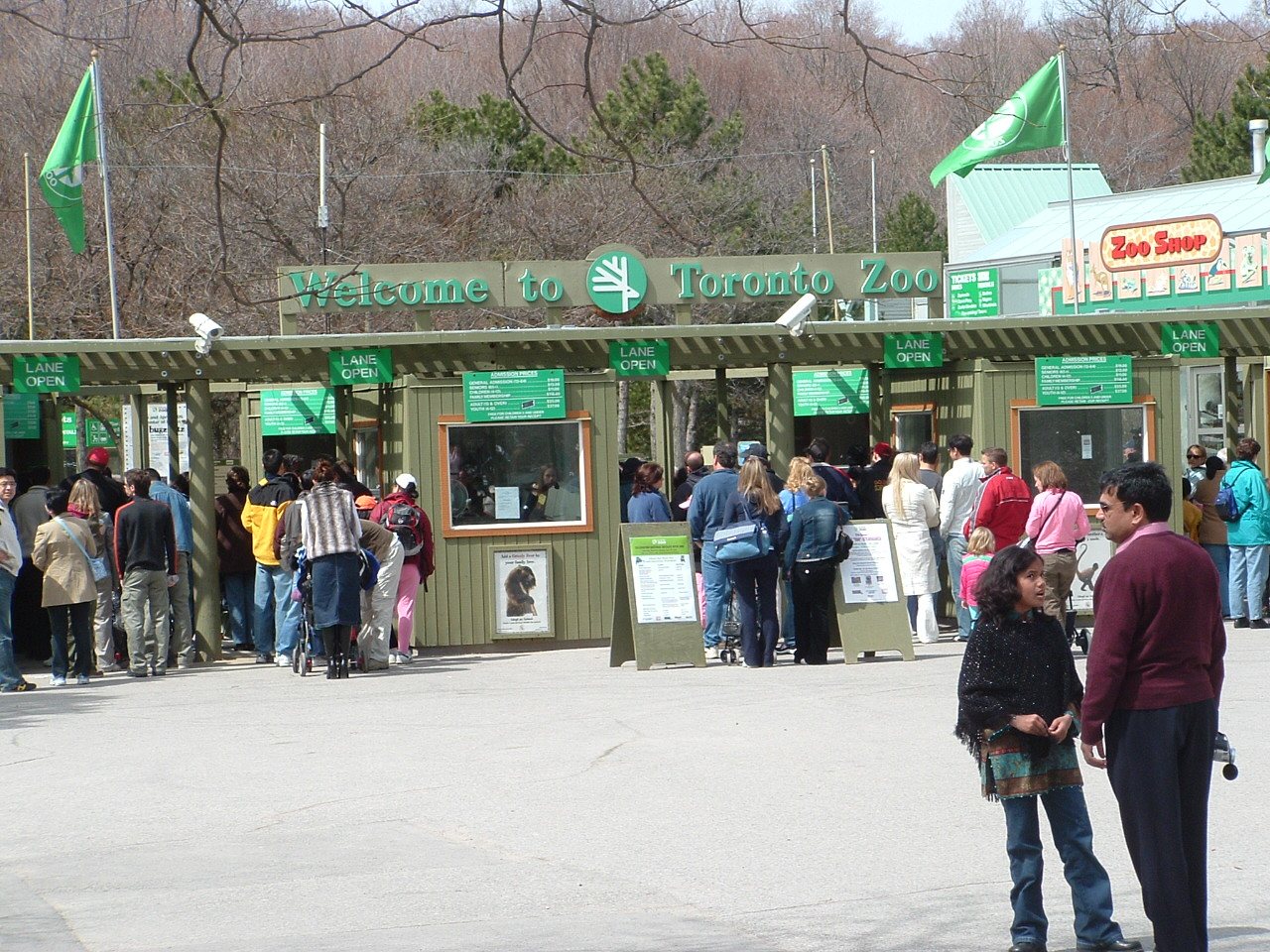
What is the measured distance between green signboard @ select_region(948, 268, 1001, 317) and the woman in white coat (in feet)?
33.5

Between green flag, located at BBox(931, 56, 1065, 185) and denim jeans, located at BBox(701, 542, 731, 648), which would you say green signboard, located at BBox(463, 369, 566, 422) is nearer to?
denim jeans, located at BBox(701, 542, 731, 648)

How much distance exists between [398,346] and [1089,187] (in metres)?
32.0

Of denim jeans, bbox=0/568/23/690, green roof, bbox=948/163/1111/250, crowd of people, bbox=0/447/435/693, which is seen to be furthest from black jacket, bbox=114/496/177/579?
green roof, bbox=948/163/1111/250

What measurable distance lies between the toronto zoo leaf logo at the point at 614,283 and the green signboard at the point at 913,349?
7.97 ft

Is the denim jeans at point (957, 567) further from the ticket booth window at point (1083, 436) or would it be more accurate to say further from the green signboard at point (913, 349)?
the green signboard at point (913, 349)

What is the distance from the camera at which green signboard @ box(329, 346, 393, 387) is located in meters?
15.4

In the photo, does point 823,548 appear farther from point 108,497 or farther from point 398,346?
point 108,497

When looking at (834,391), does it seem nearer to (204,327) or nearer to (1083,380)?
(1083,380)

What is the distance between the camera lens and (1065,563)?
40.9 feet

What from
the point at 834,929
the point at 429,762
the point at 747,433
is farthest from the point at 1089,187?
the point at 834,929

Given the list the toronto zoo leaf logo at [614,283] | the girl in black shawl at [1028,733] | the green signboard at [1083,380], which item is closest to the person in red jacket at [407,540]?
the toronto zoo leaf logo at [614,283]

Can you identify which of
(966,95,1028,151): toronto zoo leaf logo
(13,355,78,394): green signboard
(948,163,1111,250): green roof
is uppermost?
(948,163,1111,250): green roof

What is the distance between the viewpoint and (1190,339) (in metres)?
16.5

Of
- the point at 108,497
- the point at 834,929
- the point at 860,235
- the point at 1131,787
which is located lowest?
the point at 834,929
